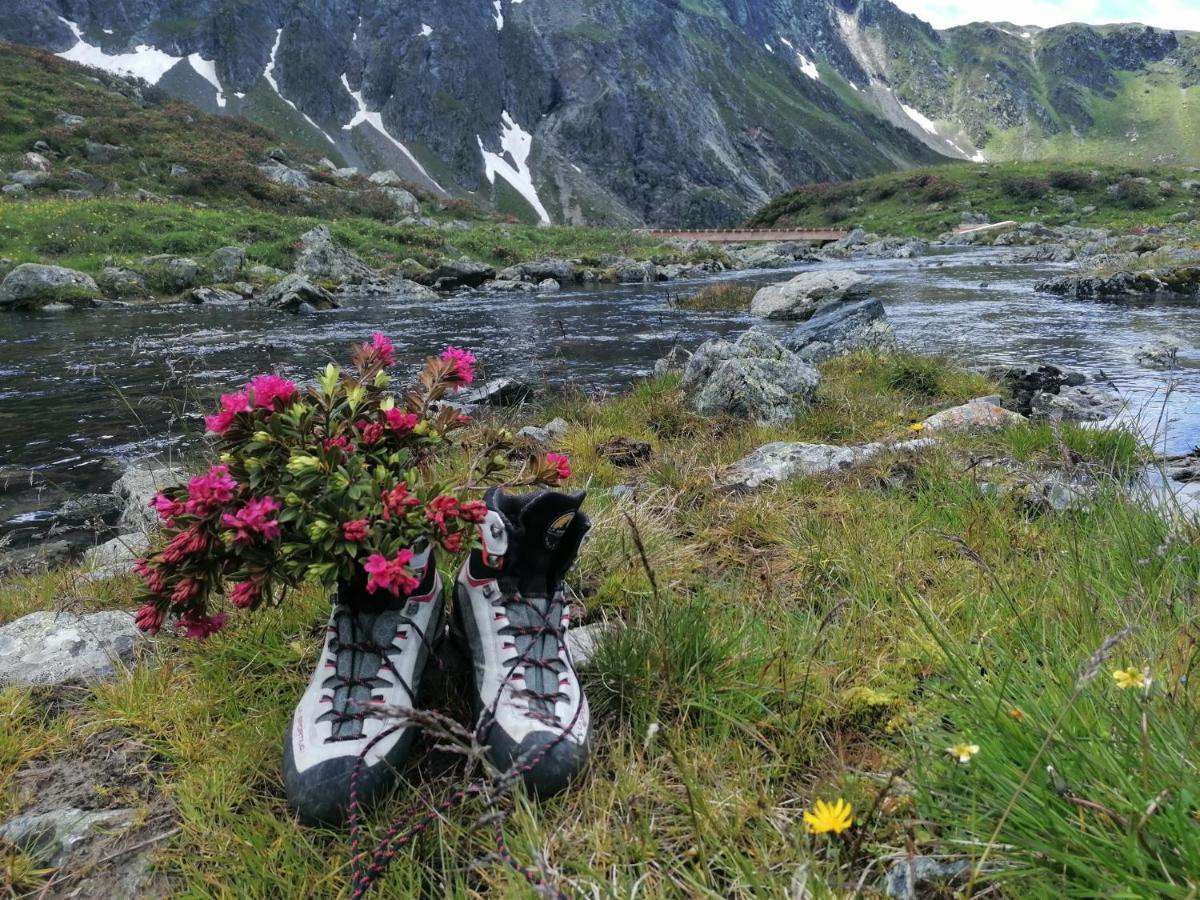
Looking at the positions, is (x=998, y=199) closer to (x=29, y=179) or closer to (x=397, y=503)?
(x=29, y=179)

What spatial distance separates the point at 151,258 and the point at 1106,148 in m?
250

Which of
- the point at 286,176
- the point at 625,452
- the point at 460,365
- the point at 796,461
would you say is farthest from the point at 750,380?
the point at 286,176

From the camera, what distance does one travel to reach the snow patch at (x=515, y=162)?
122875mm

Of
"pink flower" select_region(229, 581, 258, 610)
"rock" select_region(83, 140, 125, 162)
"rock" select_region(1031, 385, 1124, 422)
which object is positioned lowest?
"rock" select_region(1031, 385, 1124, 422)

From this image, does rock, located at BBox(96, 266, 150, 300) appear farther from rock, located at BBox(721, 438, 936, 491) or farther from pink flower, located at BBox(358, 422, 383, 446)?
pink flower, located at BBox(358, 422, 383, 446)

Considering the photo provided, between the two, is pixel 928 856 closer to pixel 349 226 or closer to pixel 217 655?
pixel 217 655

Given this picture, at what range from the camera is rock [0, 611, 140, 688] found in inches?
101

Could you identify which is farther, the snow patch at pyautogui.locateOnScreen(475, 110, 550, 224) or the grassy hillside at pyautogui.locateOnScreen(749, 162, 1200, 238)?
the snow patch at pyautogui.locateOnScreen(475, 110, 550, 224)

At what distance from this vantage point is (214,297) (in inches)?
910

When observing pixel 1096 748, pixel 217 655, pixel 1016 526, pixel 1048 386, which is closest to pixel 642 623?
pixel 1096 748

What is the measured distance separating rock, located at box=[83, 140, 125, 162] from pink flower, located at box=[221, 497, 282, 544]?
50.9 m

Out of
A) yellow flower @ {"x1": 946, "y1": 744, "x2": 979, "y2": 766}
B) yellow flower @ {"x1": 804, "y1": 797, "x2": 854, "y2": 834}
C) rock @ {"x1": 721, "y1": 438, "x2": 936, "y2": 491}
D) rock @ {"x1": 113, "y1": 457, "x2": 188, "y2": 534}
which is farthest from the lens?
rock @ {"x1": 113, "y1": 457, "x2": 188, "y2": 534}


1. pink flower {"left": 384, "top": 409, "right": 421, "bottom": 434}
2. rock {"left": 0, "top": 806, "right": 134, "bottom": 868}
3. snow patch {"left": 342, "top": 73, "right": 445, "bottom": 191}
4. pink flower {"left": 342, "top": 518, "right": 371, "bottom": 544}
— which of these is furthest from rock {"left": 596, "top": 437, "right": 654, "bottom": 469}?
snow patch {"left": 342, "top": 73, "right": 445, "bottom": 191}

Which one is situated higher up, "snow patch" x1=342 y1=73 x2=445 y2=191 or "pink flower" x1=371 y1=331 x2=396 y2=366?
"snow patch" x1=342 y1=73 x2=445 y2=191
